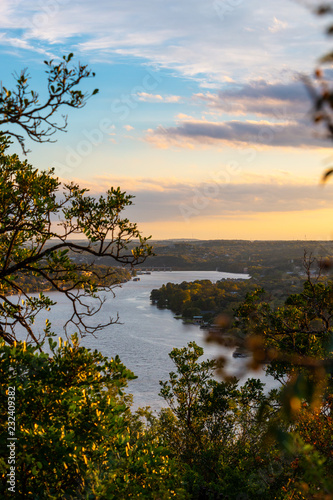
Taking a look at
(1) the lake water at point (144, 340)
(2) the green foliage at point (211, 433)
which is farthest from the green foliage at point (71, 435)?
(1) the lake water at point (144, 340)

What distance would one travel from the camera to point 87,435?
4.95 metres

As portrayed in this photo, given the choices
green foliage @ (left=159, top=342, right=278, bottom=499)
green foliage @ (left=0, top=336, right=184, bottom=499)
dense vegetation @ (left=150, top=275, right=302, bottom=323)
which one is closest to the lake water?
dense vegetation @ (left=150, top=275, right=302, bottom=323)

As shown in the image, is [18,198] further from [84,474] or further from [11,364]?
[84,474]

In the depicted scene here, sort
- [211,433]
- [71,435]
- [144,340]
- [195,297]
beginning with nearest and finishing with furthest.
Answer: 1. [71,435]
2. [211,433]
3. [144,340]
4. [195,297]

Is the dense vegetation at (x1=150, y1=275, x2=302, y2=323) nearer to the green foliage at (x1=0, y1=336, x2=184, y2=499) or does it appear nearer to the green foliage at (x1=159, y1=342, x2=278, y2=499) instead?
the green foliage at (x1=159, y1=342, x2=278, y2=499)

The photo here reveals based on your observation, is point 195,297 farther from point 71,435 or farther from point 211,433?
point 71,435

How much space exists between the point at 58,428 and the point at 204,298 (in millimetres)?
45436

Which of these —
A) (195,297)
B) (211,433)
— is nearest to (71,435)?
(211,433)

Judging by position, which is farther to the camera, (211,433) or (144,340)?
(144,340)

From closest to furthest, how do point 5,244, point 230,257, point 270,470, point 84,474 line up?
point 84,474
point 5,244
point 270,470
point 230,257

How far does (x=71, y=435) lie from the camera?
447cm

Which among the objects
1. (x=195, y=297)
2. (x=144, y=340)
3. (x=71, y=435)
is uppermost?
(x=71, y=435)

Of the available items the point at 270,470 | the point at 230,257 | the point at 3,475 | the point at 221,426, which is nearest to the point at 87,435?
the point at 3,475

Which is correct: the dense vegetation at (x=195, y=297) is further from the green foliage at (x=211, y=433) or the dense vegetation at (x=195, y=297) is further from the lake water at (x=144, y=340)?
the green foliage at (x=211, y=433)
